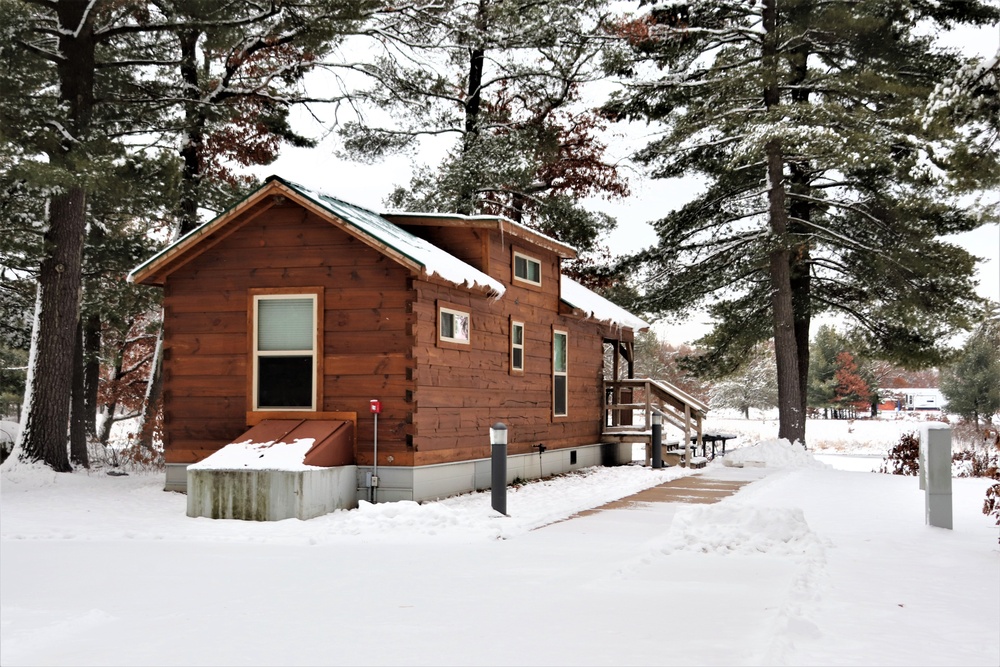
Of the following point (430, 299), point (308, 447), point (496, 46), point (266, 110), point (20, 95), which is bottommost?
point (308, 447)

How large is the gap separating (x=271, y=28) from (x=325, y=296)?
7381 mm

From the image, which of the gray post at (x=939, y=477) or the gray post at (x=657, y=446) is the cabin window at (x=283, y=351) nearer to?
the gray post at (x=939, y=477)

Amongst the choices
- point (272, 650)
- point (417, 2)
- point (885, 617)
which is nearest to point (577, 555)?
point (885, 617)

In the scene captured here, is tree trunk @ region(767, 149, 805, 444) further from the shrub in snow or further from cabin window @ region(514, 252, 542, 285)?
cabin window @ region(514, 252, 542, 285)

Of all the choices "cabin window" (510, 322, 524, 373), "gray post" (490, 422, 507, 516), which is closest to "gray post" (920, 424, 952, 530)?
"gray post" (490, 422, 507, 516)

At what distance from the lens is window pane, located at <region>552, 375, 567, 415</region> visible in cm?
2008

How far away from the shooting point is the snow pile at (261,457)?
12.5m

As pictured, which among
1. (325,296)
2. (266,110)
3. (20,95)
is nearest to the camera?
(325,296)

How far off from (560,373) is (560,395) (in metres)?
0.44

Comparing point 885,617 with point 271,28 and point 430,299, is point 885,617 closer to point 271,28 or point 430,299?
point 430,299

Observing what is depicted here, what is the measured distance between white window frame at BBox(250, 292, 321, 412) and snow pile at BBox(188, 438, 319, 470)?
118 cm

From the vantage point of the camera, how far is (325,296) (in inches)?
563

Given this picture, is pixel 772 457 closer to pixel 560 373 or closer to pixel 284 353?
pixel 560 373

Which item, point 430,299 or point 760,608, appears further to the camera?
point 430,299
